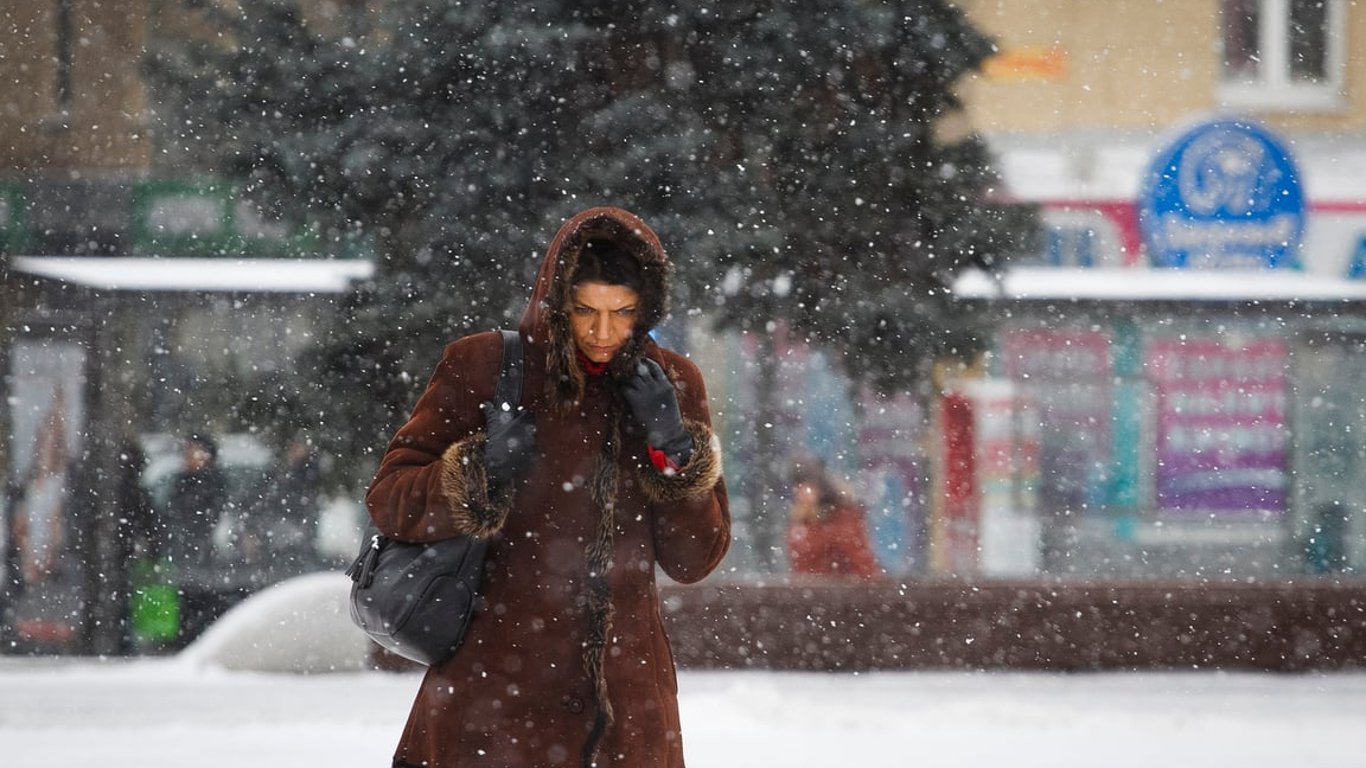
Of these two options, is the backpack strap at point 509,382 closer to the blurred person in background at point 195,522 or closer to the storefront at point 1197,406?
the blurred person in background at point 195,522

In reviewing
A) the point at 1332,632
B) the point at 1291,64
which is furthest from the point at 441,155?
the point at 1291,64

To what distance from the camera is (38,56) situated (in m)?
12.0

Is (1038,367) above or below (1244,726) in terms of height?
above

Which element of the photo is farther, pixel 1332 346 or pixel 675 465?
pixel 1332 346

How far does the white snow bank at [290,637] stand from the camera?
843 cm

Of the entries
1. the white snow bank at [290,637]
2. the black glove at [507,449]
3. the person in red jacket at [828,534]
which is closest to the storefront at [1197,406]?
the person in red jacket at [828,534]

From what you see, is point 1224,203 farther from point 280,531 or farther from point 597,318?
point 597,318

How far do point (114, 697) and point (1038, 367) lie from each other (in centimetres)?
758

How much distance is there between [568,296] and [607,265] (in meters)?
0.11

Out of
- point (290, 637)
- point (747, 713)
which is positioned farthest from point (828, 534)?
point (290, 637)

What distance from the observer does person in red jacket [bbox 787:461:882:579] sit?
937 cm

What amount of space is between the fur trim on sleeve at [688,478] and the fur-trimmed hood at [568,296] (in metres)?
0.18

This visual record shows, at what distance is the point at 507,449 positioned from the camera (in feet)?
8.64

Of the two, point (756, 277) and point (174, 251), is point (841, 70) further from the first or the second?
point (174, 251)
